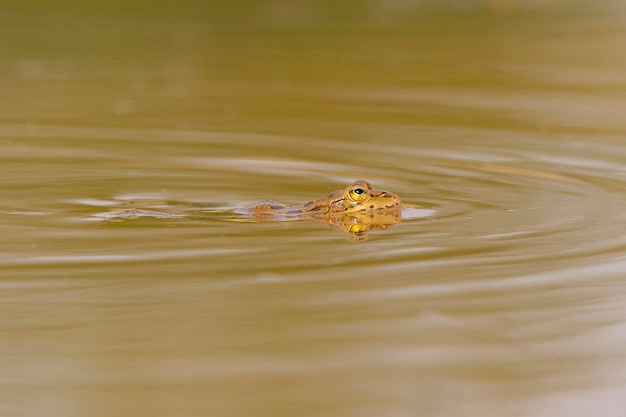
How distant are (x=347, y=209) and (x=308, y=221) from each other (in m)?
0.30

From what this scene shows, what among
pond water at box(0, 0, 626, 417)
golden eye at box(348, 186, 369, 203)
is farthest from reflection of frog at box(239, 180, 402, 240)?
pond water at box(0, 0, 626, 417)

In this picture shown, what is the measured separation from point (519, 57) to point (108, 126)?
4709 mm

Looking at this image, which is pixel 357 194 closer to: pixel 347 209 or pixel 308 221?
pixel 347 209

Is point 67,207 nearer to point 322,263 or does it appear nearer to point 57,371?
point 322,263

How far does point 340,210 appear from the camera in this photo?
670cm

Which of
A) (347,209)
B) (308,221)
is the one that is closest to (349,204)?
(347,209)

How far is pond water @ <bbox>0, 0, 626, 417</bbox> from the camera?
3.80 meters

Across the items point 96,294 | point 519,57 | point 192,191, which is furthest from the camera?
point 519,57

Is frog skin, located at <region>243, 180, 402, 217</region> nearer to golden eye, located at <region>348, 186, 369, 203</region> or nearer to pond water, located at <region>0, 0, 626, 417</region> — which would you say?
golden eye, located at <region>348, 186, 369, 203</region>

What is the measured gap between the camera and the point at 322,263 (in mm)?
5367

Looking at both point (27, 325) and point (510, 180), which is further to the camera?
point (510, 180)

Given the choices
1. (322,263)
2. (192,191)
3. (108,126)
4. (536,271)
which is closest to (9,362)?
(322,263)

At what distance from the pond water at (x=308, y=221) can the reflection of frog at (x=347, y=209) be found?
0.43ft

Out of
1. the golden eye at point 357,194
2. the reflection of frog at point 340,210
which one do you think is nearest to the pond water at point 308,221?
the reflection of frog at point 340,210
